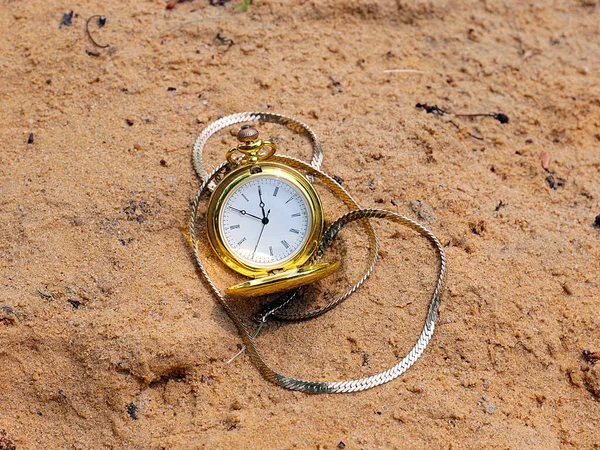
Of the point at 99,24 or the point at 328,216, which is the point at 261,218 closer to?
the point at 328,216

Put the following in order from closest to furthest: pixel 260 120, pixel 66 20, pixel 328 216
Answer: pixel 328 216, pixel 260 120, pixel 66 20

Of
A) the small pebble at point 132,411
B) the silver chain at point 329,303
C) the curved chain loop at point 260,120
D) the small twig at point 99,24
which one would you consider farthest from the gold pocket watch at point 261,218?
the small twig at point 99,24

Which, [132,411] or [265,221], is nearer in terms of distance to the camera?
[132,411]

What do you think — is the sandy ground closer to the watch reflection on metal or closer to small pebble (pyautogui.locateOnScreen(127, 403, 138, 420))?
small pebble (pyautogui.locateOnScreen(127, 403, 138, 420))

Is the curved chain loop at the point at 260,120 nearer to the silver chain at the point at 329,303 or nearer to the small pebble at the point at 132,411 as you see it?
the silver chain at the point at 329,303

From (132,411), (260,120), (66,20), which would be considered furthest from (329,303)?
(66,20)

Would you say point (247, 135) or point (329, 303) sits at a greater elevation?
point (247, 135)

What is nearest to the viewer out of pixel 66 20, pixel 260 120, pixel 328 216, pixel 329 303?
pixel 329 303
